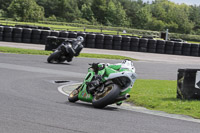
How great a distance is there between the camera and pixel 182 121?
813 cm

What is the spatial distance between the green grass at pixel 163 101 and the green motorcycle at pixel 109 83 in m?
1.15

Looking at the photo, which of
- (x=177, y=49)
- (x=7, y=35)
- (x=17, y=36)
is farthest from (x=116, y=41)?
(x=7, y=35)

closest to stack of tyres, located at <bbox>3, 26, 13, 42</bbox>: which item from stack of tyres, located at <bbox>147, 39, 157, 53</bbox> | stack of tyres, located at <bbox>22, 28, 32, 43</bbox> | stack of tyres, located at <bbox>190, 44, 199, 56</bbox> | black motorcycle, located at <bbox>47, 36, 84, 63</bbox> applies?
stack of tyres, located at <bbox>22, 28, 32, 43</bbox>

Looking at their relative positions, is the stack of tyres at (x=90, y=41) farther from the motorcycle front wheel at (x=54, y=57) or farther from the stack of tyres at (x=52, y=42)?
the motorcycle front wheel at (x=54, y=57)

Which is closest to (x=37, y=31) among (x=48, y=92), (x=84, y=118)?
→ (x=48, y=92)

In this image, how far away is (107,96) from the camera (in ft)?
28.7

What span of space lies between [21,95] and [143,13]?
540 feet

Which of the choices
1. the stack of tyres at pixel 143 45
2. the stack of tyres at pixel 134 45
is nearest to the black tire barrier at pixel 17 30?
the stack of tyres at pixel 134 45

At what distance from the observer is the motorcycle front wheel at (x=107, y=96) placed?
28.6 feet

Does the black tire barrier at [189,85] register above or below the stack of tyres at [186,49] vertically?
above

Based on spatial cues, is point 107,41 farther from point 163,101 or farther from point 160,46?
point 163,101

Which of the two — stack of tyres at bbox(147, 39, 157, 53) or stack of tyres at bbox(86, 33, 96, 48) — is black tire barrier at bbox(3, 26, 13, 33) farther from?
stack of tyres at bbox(147, 39, 157, 53)

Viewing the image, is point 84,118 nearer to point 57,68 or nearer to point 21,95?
point 21,95

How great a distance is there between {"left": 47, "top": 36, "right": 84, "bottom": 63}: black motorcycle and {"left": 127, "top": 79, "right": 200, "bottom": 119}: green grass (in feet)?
19.7
